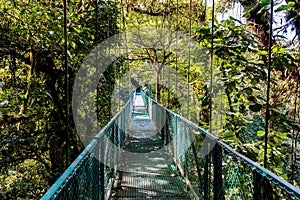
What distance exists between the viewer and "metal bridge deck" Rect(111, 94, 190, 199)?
9.36 feet

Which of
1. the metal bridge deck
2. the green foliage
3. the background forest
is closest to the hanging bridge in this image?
the metal bridge deck

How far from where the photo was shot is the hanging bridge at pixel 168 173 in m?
1.13

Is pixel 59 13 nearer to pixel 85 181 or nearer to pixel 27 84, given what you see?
pixel 27 84

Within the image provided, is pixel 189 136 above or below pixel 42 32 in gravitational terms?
below

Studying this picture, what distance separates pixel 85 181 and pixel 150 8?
7.77 metres

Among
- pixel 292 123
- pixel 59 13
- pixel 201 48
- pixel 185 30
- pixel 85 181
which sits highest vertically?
pixel 185 30

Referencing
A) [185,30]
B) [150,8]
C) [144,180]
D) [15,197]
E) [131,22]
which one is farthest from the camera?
[131,22]

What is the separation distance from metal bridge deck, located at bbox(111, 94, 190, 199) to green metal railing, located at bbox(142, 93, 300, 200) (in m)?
0.15

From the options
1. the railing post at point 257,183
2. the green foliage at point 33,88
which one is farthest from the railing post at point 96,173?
the green foliage at point 33,88

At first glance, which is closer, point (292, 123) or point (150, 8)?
point (292, 123)

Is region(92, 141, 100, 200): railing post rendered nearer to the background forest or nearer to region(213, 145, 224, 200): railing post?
the background forest

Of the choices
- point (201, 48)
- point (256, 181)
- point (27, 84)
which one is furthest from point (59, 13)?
point (256, 181)

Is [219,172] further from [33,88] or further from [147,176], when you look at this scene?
[33,88]

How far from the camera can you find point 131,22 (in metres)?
10.5
